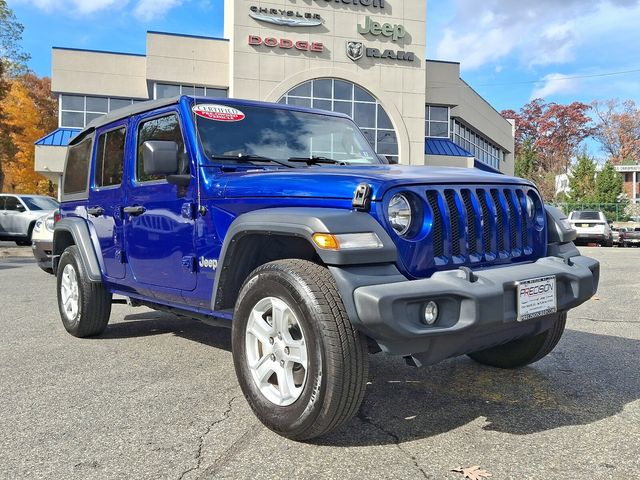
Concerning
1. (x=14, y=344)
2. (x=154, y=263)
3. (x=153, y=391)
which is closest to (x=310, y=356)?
(x=153, y=391)

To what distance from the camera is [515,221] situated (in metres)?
3.55

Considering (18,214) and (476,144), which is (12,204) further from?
(476,144)

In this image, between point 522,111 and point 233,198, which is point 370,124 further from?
point 522,111

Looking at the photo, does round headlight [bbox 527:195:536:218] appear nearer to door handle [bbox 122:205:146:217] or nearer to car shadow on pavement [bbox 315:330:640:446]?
car shadow on pavement [bbox 315:330:640:446]

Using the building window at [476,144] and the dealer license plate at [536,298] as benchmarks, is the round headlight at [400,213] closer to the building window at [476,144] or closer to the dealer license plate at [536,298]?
the dealer license plate at [536,298]

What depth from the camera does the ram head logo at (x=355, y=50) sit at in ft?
101

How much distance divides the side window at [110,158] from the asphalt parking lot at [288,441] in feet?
4.83

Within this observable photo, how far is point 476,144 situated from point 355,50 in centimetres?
1444

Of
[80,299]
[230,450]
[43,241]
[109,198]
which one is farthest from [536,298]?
[43,241]

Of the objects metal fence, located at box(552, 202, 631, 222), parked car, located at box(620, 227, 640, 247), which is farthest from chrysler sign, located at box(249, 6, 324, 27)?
metal fence, located at box(552, 202, 631, 222)

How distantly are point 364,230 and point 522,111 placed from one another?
75278mm

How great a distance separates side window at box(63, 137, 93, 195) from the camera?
5492 millimetres

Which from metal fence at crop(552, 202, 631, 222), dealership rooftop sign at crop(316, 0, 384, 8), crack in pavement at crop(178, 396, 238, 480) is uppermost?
dealership rooftop sign at crop(316, 0, 384, 8)

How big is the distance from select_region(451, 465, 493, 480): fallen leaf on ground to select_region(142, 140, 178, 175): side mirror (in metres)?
2.42
